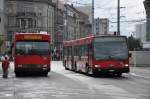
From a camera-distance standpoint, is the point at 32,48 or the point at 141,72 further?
the point at 141,72

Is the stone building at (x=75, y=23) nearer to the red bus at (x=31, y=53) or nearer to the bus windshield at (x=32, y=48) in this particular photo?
the red bus at (x=31, y=53)

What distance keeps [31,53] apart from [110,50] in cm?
523

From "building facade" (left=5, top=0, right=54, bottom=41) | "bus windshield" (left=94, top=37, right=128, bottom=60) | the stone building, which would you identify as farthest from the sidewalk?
the stone building

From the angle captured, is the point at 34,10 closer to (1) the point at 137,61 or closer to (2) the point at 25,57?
(1) the point at 137,61

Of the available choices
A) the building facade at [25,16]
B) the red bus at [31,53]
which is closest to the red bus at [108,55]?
the red bus at [31,53]

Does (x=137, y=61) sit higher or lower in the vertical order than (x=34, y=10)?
lower

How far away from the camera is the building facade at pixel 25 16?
123938 millimetres

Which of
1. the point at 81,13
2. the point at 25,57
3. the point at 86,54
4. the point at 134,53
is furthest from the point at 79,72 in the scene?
the point at 81,13

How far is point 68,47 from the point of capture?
49.8 meters

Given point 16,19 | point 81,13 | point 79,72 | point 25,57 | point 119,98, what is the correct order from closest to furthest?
point 119,98 < point 25,57 < point 79,72 < point 16,19 < point 81,13

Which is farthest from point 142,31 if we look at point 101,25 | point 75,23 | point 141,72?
point 141,72

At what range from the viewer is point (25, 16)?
4892 inches

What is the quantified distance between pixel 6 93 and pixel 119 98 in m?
5.14

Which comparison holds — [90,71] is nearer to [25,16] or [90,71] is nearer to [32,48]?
[32,48]
